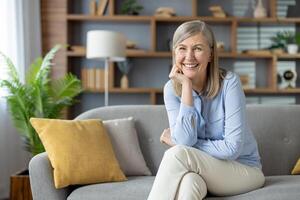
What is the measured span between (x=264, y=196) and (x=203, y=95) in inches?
21.2

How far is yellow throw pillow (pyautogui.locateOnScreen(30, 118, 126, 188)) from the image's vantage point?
7.22 feet

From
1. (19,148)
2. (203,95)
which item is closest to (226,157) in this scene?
(203,95)

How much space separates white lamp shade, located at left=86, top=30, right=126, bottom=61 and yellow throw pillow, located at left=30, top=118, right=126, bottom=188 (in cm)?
156

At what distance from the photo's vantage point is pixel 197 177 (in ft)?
5.74

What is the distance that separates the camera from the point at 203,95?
6.89ft

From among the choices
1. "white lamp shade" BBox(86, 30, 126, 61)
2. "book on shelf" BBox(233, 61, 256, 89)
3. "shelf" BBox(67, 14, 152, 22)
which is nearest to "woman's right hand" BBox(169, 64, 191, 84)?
"white lamp shade" BBox(86, 30, 126, 61)

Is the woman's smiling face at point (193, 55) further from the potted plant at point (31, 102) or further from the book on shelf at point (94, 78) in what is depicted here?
the book on shelf at point (94, 78)

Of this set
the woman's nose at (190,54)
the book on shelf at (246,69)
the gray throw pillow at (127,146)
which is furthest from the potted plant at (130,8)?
the woman's nose at (190,54)

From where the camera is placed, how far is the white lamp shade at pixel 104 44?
3.90m

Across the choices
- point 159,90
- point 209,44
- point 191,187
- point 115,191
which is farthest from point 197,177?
point 159,90

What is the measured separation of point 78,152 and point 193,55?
0.78 meters

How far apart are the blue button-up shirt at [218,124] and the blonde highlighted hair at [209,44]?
31 millimetres

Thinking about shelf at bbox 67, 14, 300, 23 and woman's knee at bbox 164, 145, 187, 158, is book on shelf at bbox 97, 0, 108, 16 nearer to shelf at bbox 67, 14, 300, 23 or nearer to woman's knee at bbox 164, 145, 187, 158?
shelf at bbox 67, 14, 300, 23

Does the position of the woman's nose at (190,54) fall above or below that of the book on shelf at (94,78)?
above
